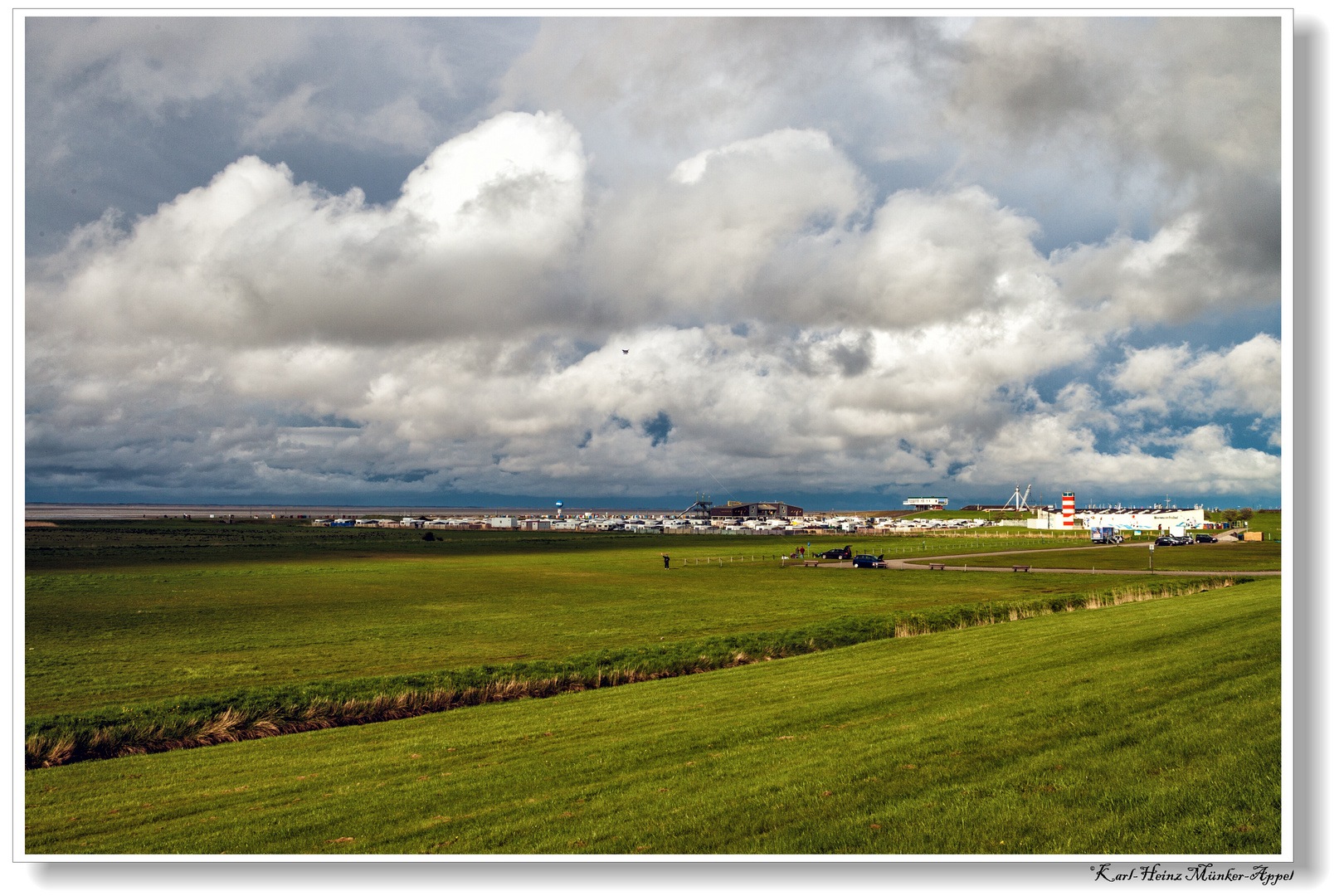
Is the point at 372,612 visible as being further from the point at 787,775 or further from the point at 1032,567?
the point at 1032,567

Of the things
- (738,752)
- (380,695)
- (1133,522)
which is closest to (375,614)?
(380,695)

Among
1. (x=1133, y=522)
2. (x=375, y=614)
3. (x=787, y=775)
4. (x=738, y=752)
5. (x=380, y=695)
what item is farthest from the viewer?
(x=1133, y=522)

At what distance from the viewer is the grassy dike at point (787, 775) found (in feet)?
25.8

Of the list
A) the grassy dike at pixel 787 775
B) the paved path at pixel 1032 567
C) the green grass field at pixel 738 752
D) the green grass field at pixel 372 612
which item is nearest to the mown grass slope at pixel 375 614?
the green grass field at pixel 372 612

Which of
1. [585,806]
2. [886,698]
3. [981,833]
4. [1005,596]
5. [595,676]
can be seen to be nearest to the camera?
[981,833]

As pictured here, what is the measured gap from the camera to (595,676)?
76.0ft

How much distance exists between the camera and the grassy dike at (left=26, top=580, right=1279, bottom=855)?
7859 mm

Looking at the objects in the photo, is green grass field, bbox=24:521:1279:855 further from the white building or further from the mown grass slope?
the white building

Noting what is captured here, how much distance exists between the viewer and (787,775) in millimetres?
10148

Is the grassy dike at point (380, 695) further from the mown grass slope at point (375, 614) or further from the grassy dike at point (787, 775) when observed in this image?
the mown grass slope at point (375, 614)

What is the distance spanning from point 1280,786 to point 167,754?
64.3 ft
